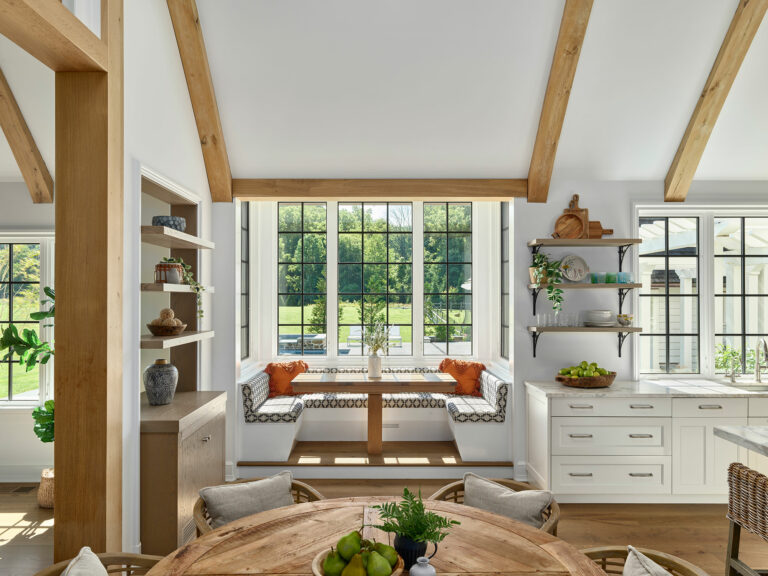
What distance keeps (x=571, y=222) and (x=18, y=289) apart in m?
4.48

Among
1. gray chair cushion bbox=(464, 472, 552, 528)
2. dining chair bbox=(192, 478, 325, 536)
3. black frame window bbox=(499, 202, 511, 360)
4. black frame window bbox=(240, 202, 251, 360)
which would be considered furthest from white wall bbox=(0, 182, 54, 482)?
black frame window bbox=(499, 202, 511, 360)

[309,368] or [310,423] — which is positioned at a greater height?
[309,368]

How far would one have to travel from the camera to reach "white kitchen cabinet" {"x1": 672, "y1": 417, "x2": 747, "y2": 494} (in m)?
3.64

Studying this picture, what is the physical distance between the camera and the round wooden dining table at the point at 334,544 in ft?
4.94

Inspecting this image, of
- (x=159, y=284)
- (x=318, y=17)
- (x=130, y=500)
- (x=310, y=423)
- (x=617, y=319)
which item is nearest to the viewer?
(x=130, y=500)

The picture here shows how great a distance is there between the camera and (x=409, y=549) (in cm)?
148

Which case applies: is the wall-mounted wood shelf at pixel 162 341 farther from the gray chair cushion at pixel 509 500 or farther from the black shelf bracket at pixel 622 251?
the black shelf bracket at pixel 622 251

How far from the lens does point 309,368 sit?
207 inches

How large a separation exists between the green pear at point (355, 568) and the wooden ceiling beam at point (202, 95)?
122 inches

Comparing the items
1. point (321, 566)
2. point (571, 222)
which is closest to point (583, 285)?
point (571, 222)

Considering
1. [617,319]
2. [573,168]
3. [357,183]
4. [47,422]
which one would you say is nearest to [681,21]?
[573,168]

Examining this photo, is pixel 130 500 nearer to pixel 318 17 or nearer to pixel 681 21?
pixel 318 17

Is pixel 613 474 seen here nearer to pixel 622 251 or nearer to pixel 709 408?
pixel 709 408

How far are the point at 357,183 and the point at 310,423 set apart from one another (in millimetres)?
2310
